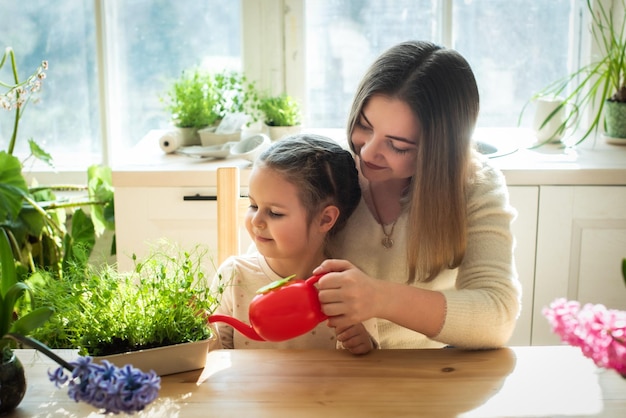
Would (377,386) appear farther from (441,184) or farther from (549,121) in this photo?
(549,121)

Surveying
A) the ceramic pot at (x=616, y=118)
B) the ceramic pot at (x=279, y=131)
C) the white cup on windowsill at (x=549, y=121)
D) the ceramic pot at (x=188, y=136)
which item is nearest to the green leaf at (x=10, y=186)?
the ceramic pot at (x=188, y=136)

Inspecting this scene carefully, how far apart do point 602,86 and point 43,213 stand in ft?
6.27

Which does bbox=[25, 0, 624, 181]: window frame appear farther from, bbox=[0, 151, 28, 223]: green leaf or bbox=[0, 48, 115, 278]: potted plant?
bbox=[0, 151, 28, 223]: green leaf

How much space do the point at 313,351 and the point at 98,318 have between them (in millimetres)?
337

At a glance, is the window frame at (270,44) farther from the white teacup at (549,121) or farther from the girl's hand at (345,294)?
the girl's hand at (345,294)

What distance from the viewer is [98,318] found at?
1104 millimetres

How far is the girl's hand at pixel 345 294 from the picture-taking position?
3.75 ft

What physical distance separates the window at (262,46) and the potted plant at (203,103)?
177 millimetres

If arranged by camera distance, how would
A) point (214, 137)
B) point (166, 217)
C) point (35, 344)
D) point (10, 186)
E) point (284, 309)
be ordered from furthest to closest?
1. point (214, 137)
2. point (166, 217)
3. point (10, 186)
4. point (284, 309)
5. point (35, 344)

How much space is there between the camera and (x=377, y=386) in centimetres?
112

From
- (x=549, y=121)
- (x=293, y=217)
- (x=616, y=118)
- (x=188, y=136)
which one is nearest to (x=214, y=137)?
(x=188, y=136)

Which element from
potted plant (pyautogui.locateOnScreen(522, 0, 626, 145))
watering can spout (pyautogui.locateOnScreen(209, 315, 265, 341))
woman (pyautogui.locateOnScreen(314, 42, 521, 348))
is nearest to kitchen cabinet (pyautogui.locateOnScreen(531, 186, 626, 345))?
potted plant (pyautogui.locateOnScreen(522, 0, 626, 145))

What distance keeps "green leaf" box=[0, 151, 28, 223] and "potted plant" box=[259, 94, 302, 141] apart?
79 cm

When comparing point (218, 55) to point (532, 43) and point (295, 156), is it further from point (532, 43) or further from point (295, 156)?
point (295, 156)
